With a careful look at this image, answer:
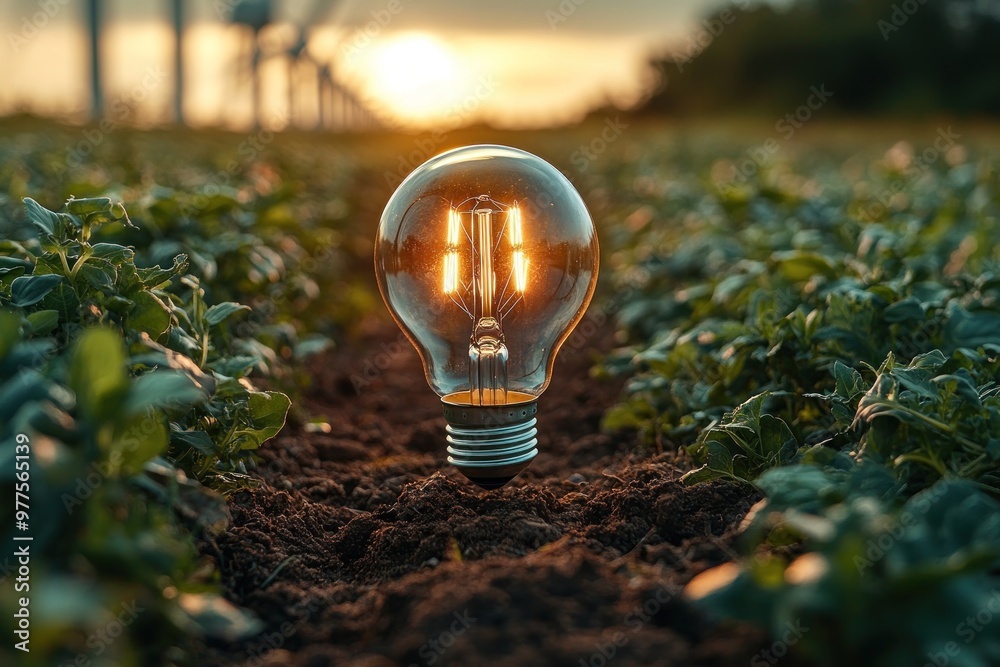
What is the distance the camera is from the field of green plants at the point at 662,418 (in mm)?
1420

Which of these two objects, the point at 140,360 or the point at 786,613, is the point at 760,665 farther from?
the point at 140,360

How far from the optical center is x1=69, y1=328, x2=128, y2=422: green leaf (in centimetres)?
151

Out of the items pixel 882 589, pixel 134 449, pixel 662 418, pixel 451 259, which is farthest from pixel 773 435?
pixel 134 449

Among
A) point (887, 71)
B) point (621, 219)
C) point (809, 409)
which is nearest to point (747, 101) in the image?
point (887, 71)

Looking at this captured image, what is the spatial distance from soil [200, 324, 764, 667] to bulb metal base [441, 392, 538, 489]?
0.33 feet

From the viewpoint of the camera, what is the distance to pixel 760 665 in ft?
5.17

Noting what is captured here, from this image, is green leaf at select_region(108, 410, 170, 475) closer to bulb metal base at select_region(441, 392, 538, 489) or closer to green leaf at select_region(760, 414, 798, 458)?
bulb metal base at select_region(441, 392, 538, 489)

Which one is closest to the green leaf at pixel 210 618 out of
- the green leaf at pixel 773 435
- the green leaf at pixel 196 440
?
the green leaf at pixel 196 440

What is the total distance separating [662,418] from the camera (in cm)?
324

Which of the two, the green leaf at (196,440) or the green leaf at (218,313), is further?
the green leaf at (218,313)

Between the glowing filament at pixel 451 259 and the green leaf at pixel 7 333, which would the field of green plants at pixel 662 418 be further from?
the glowing filament at pixel 451 259

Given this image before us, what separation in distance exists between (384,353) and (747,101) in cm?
6156

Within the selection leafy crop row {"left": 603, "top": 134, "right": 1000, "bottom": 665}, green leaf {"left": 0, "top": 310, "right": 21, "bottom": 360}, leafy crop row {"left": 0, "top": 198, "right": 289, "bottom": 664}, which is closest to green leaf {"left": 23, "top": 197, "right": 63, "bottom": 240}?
leafy crop row {"left": 0, "top": 198, "right": 289, "bottom": 664}

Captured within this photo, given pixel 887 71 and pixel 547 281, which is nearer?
pixel 547 281
